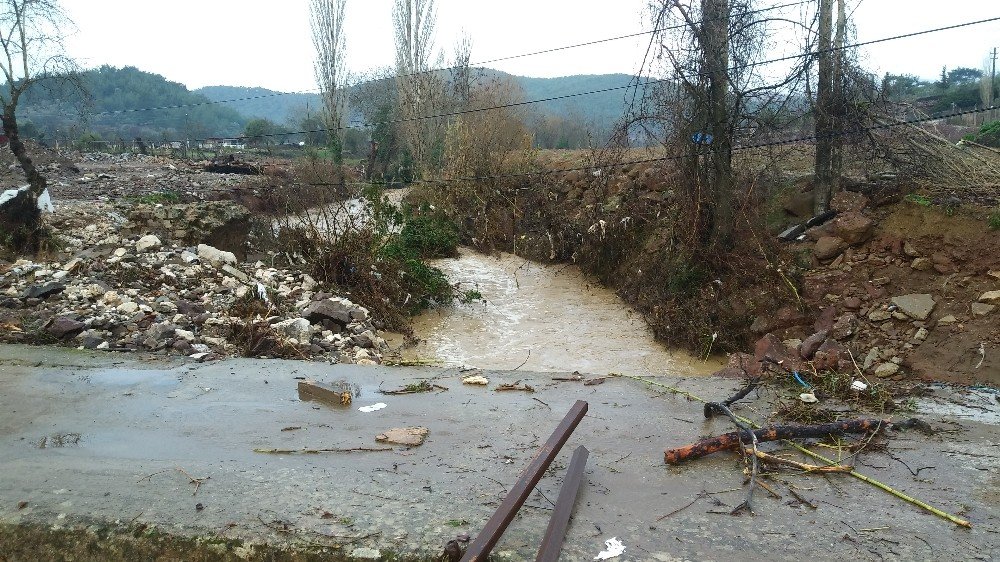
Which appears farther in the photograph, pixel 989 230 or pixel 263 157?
pixel 263 157

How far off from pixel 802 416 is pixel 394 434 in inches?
88.9

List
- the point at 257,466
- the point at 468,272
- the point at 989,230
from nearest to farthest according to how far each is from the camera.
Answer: the point at 257,466 → the point at 989,230 → the point at 468,272

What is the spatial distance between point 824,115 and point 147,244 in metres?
10.4

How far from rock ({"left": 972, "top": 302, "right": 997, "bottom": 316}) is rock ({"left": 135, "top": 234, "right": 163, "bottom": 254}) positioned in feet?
35.7

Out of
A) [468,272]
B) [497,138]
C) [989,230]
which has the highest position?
[497,138]

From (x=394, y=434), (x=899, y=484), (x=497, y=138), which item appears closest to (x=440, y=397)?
(x=394, y=434)

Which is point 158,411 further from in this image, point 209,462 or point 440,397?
point 440,397

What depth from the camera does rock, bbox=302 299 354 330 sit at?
8.40 metres

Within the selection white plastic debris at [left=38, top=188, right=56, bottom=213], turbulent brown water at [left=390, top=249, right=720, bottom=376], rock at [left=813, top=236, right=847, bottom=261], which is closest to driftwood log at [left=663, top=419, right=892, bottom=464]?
turbulent brown water at [left=390, top=249, right=720, bottom=376]

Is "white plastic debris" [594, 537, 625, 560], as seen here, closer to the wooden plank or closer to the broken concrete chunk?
the broken concrete chunk

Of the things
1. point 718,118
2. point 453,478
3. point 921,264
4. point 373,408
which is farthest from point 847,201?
point 453,478

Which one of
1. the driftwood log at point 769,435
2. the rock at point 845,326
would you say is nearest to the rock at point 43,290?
the driftwood log at point 769,435

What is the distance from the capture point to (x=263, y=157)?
2975cm

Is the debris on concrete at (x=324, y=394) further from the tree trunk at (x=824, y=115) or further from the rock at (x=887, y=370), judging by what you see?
the tree trunk at (x=824, y=115)
